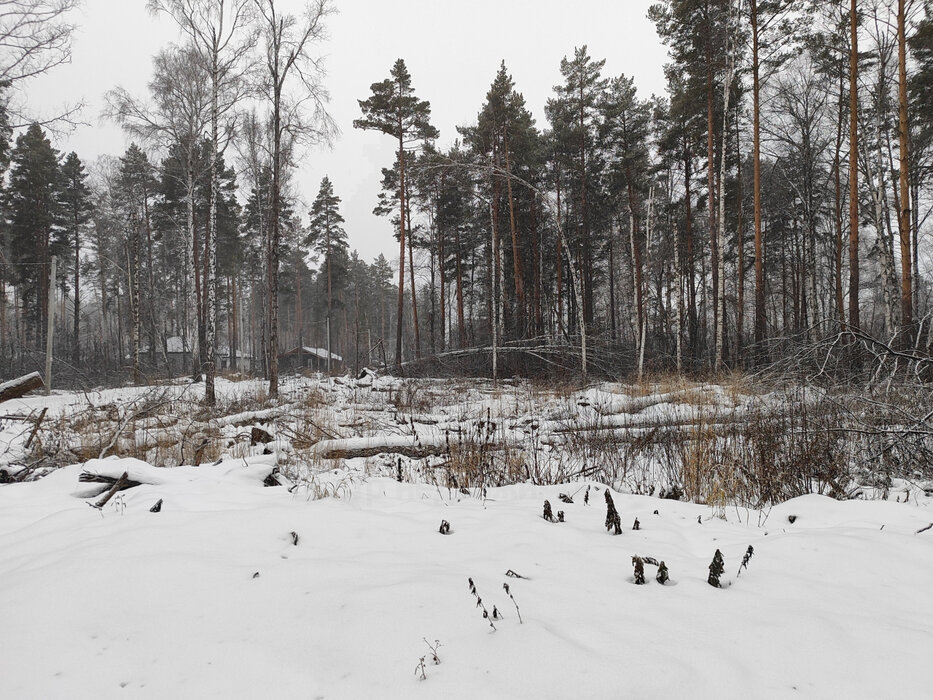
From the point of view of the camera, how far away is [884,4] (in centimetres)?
990

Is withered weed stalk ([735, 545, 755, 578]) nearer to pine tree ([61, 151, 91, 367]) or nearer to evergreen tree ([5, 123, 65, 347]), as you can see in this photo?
evergreen tree ([5, 123, 65, 347])

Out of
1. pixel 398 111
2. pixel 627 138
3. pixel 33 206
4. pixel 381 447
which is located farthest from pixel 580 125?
pixel 33 206

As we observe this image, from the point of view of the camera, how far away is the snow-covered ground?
1.07 m

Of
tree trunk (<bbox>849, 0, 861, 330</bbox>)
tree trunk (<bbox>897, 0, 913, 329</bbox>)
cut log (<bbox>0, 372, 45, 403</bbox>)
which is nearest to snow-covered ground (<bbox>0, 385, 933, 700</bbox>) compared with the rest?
cut log (<bbox>0, 372, 45, 403</bbox>)

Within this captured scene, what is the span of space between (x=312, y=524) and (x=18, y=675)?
132 centimetres

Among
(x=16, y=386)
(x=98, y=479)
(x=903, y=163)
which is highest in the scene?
(x=903, y=163)

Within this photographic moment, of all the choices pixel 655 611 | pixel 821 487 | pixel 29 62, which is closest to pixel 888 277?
pixel 821 487

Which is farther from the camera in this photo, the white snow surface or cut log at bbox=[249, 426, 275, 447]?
cut log at bbox=[249, 426, 275, 447]

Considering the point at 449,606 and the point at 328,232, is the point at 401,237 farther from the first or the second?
the point at 449,606

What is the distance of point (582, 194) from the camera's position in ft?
58.3

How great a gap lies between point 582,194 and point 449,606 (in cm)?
1872

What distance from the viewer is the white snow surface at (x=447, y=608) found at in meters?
1.07

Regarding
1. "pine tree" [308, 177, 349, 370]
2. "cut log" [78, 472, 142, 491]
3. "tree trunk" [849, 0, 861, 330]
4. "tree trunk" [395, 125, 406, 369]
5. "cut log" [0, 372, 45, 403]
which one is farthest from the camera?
"pine tree" [308, 177, 349, 370]

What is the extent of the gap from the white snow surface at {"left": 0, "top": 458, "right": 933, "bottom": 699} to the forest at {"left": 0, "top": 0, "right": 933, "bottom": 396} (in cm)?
301
